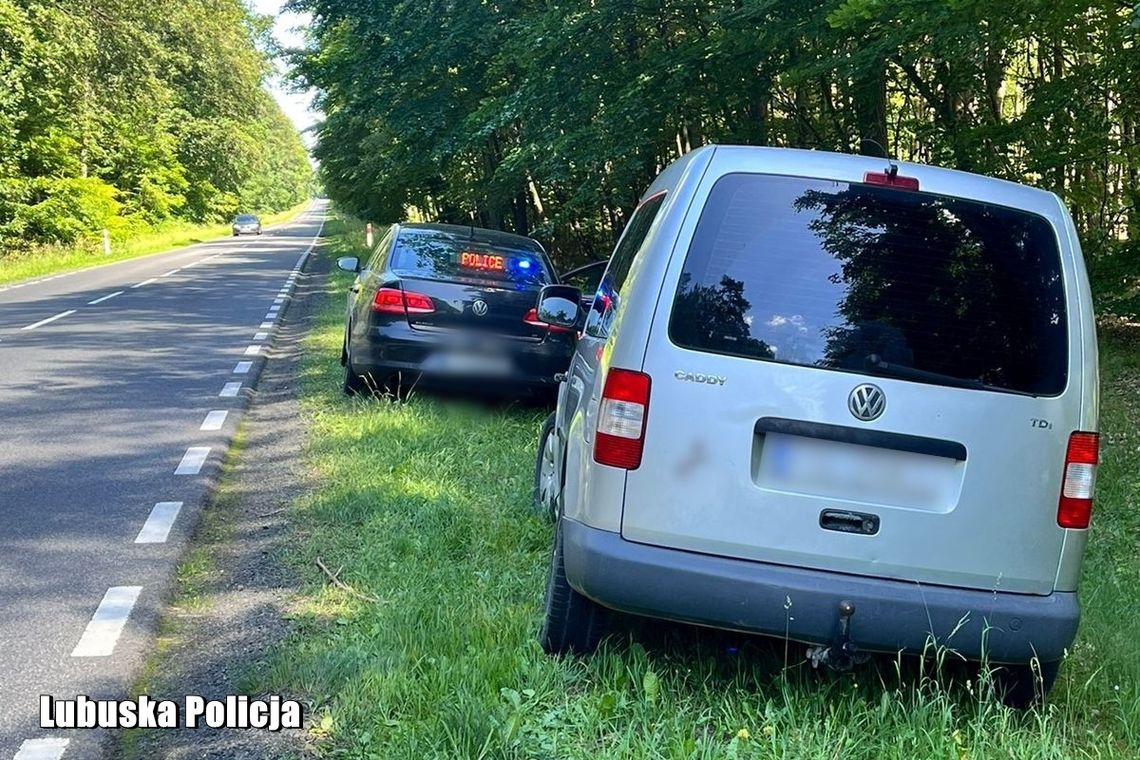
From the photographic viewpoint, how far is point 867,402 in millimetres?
3115

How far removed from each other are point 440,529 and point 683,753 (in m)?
2.53

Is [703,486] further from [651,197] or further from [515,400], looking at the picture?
[515,400]

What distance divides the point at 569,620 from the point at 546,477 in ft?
6.79

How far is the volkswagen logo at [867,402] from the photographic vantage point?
3.11 m

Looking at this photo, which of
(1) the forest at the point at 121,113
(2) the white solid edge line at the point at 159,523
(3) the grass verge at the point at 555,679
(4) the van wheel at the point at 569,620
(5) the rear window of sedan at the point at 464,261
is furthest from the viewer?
(1) the forest at the point at 121,113

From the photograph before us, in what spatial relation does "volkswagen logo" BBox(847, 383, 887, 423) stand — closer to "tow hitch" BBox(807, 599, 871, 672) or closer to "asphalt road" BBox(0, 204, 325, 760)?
"tow hitch" BBox(807, 599, 871, 672)

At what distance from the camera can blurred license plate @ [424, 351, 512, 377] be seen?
8.04 metres

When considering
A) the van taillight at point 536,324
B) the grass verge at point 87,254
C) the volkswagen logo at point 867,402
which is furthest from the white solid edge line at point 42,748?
the grass verge at point 87,254

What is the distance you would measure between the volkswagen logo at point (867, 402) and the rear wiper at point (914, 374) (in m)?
0.06

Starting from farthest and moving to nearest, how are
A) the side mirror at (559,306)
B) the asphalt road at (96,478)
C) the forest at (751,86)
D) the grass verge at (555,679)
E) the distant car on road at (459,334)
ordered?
the forest at (751,86) → the distant car on road at (459,334) → the side mirror at (559,306) → the asphalt road at (96,478) → the grass verge at (555,679)

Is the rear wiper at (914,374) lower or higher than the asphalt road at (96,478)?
higher

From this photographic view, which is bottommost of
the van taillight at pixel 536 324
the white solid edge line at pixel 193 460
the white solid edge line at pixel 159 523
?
the white solid edge line at pixel 193 460

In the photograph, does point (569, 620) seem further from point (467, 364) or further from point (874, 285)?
point (467, 364)

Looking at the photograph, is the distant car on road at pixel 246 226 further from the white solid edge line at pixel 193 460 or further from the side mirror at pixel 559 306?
the side mirror at pixel 559 306
